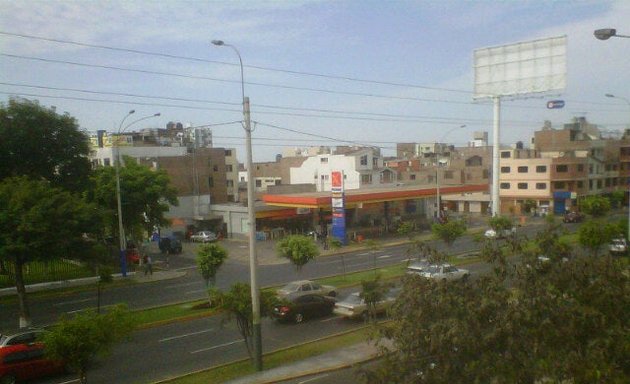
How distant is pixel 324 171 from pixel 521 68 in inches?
1415

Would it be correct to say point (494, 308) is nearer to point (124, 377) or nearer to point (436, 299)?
point (436, 299)

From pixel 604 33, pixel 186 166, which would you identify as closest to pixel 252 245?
pixel 604 33

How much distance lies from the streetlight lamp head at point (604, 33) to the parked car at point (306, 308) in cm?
1369

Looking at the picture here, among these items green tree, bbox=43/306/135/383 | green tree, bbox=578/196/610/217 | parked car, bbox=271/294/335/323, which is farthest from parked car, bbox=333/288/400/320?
green tree, bbox=578/196/610/217

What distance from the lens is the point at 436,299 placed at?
311 inches

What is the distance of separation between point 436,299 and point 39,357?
42.2ft

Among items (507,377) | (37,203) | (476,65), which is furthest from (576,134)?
(507,377)

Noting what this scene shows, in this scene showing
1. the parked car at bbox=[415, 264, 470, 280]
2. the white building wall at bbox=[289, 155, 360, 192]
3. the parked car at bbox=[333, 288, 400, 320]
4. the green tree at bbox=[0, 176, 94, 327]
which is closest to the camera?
the parked car at bbox=[415, 264, 470, 280]

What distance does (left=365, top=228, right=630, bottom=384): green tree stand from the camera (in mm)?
6906

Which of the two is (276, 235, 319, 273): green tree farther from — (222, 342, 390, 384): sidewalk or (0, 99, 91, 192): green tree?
(0, 99, 91, 192): green tree

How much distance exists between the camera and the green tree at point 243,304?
1549 centimetres

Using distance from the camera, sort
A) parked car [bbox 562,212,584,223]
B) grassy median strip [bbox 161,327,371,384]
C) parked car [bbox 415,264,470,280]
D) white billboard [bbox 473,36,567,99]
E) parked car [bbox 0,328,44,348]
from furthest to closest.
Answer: parked car [bbox 562,212,584,223] < white billboard [bbox 473,36,567,99] < parked car [bbox 0,328,44,348] < grassy median strip [bbox 161,327,371,384] < parked car [bbox 415,264,470,280]

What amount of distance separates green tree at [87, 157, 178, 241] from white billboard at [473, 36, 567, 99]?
25561mm

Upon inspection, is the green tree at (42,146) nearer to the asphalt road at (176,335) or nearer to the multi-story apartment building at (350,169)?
the asphalt road at (176,335)
